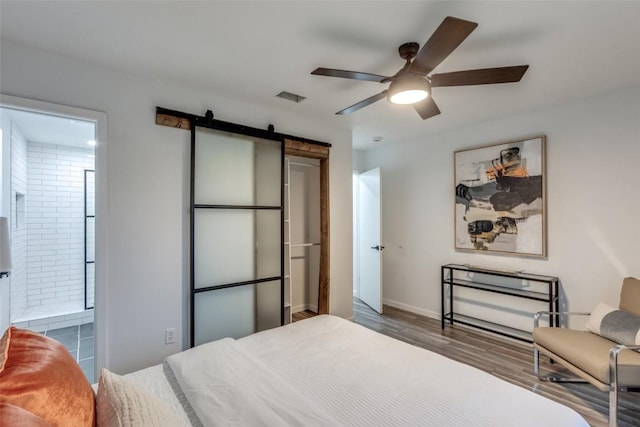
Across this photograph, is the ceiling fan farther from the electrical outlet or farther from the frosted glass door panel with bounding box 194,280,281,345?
the electrical outlet

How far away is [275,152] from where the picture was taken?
10.6 ft

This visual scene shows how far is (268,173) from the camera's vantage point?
3.19 metres

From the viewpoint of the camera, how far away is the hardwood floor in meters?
2.24

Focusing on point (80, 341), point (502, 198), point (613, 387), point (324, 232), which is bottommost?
point (80, 341)

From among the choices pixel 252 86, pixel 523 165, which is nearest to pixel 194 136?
pixel 252 86

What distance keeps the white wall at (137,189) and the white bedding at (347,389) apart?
99 centimetres

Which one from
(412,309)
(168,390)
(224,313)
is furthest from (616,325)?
(224,313)

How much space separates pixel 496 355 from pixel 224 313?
2.73 meters

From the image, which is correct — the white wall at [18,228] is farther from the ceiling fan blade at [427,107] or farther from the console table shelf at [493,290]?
the console table shelf at [493,290]

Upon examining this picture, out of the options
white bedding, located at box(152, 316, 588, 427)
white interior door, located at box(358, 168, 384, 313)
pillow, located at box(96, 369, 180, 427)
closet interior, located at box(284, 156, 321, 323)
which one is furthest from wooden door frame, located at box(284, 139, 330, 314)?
pillow, located at box(96, 369, 180, 427)

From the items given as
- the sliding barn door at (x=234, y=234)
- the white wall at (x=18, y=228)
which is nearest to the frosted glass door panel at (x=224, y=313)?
the sliding barn door at (x=234, y=234)

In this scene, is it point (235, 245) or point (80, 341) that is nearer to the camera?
point (235, 245)

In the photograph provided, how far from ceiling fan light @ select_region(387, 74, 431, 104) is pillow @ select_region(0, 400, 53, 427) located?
6.92ft

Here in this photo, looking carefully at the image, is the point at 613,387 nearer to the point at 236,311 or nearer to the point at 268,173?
the point at 236,311
